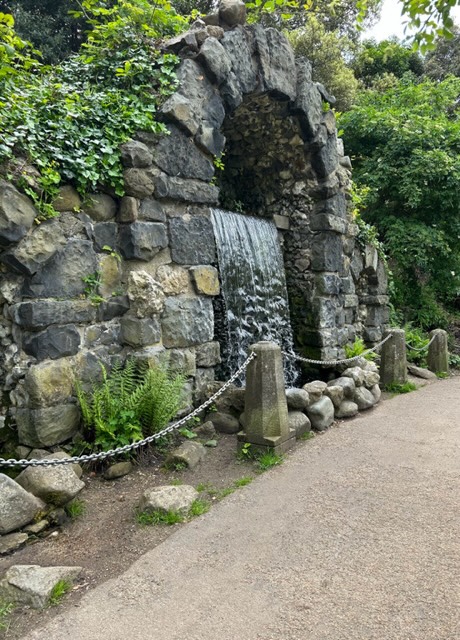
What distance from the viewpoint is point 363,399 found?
17.8 feet

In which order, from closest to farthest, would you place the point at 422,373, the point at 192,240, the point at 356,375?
1. the point at 192,240
2. the point at 356,375
3. the point at 422,373

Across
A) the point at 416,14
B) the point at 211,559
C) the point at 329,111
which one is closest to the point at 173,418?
the point at 211,559

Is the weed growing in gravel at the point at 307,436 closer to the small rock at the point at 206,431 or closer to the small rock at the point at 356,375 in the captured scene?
the small rock at the point at 206,431

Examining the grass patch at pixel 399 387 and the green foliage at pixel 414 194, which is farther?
the green foliage at pixel 414 194

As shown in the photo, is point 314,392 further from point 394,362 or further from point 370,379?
point 394,362

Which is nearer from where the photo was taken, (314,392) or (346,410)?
(314,392)

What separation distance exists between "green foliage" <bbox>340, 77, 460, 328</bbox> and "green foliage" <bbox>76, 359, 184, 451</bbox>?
660 centimetres

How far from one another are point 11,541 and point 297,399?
9.13ft

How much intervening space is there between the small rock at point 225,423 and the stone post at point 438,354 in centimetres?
469

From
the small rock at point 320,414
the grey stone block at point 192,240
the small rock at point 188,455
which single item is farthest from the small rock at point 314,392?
the grey stone block at point 192,240

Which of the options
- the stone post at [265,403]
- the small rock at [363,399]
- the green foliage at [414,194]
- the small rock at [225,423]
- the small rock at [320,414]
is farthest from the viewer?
the green foliage at [414,194]

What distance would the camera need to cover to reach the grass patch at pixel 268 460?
3.71 meters

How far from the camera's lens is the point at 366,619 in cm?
203

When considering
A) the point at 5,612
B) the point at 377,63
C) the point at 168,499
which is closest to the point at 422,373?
the point at 168,499
